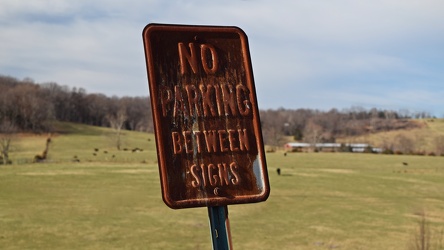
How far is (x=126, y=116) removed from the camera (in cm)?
11912

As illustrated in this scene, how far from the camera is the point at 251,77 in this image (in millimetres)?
2611

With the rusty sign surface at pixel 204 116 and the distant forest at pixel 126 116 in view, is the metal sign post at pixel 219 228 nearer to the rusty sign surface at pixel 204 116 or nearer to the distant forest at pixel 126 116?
the rusty sign surface at pixel 204 116

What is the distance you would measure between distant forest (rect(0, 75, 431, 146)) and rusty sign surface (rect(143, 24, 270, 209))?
97.3 metres

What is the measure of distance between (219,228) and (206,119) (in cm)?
52

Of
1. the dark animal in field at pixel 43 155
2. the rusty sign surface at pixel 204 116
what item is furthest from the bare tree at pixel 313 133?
the rusty sign surface at pixel 204 116

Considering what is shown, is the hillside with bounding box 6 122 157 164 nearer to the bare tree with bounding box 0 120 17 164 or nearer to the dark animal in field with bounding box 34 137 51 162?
the dark animal in field with bounding box 34 137 51 162

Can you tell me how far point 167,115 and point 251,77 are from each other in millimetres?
471

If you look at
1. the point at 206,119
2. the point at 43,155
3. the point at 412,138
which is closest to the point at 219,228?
the point at 206,119

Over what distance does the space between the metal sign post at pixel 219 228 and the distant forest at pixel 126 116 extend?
97.4 metres

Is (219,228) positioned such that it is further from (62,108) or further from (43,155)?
(62,108)

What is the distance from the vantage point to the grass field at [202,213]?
18953mm

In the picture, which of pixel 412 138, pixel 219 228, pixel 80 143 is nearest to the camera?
pixel 219 228

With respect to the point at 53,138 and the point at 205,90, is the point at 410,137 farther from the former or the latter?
the point at 205,90

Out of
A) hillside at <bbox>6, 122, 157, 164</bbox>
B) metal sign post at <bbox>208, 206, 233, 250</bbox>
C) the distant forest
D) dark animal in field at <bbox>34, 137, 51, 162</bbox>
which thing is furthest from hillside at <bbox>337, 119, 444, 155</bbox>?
metal sign post at <bbox>208, 206, 233, 250</bbox>
